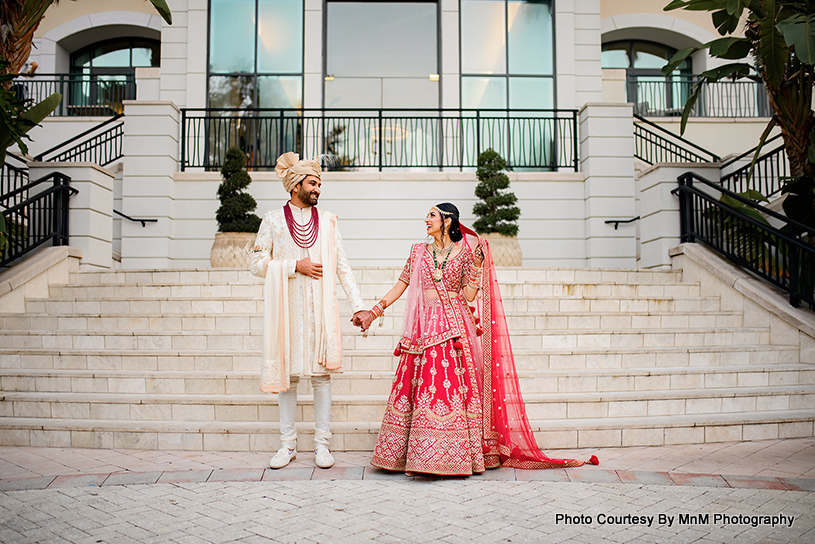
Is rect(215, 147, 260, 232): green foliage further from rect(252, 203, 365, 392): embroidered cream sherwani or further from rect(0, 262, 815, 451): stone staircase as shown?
rect(252, 203, 365, 392): embroidered cream sherwani

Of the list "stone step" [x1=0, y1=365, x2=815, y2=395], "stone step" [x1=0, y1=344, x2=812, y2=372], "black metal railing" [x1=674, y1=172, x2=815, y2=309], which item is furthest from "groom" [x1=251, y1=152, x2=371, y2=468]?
"black metal railing" [x1=674, y1=172, x2=815, y2=309]

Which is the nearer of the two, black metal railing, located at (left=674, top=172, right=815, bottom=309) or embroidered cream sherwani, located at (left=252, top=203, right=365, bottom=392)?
embroidered cream sherwani, located at (left=252, top=203, right=365, bottom=392)

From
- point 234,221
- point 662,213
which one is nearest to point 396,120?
point 234,221

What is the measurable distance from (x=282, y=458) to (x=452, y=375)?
4.38ft

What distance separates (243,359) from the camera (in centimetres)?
618

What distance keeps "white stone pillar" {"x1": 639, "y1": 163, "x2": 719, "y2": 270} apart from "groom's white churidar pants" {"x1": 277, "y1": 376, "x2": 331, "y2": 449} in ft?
20.6

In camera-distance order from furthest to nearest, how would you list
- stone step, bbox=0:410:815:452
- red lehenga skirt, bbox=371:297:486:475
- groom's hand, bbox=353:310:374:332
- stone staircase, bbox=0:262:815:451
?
stone staircase, bbox=0:262:815:451 → stone step, bbox=0:410:815:452 → groom's hand, bbox=353:310:374:332 → red lehenga skirt, bbox=371:297:486:475

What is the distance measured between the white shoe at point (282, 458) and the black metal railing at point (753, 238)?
570 cm

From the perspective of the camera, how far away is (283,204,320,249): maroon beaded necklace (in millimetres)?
4770

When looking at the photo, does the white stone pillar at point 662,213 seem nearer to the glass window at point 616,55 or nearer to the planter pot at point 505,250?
the planter pot at point 505,250

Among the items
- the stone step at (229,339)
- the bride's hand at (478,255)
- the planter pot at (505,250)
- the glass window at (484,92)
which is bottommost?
the stone step at (229,339)

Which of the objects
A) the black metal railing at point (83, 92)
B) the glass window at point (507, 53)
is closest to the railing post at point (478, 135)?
the glass window at point (507, 53)

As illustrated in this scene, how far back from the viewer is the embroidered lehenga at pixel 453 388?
14.1ft

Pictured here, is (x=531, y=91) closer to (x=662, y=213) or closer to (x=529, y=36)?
(x=529, y=36)
